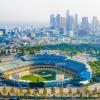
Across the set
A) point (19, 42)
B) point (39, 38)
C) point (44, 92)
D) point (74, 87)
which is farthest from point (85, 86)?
point (39, 38)

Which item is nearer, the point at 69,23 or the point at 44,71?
the point at 44,71

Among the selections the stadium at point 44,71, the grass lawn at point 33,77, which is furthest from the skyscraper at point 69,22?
the grass lawn at point 33,77

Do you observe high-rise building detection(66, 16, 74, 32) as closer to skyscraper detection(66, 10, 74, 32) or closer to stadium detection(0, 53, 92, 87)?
skyscraper detection(66, 10, 74, 32)

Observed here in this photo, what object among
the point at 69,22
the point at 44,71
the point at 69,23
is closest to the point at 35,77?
the point at 44,71

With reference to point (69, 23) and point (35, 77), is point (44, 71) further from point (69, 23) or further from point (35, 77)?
point (69, 23)

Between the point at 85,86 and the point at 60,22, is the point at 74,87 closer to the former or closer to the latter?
the point at 85,86

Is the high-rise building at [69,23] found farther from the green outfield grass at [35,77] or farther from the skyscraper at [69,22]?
the green outfield grass at [35,77]

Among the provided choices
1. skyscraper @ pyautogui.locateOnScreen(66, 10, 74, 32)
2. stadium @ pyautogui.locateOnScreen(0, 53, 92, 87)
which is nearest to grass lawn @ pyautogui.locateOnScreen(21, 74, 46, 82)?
stadium @ pyautogui.locateOnScreen(0, 53, 92, 87)

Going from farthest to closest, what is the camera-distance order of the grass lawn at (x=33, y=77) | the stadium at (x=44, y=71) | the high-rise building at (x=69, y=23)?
the high-rise building at (x=69, y=23) → the grass lawn at (x=33, y=77) → the stadium at (x=44, y=71)
